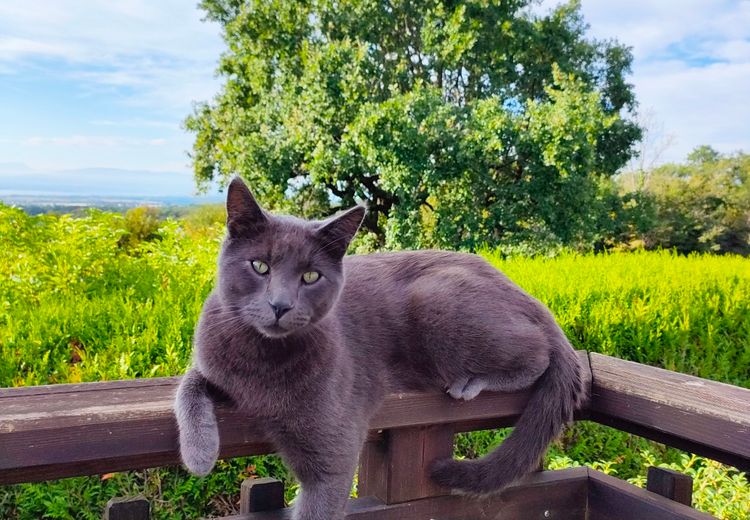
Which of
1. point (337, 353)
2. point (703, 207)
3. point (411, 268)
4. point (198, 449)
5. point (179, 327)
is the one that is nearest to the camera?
point (198, 449)

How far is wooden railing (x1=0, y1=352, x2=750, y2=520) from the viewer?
1236 mm


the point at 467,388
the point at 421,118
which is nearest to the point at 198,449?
the point at 467,388

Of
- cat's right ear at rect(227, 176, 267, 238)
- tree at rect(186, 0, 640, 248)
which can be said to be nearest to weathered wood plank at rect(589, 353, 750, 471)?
cat's right ear at rect(227, 176, 267, 238)

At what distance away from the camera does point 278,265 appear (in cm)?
142

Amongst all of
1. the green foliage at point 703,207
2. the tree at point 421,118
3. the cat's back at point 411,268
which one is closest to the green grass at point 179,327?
the cat's back at point 411,268

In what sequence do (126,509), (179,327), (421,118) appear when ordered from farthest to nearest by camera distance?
(421,118)
(179,327)
(126,509)

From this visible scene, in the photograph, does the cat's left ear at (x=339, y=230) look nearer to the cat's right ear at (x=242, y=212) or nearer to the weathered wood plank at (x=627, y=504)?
the cat's right ear at (x=242, y=212)

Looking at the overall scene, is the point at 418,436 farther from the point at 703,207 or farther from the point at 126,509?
the point at 703,207

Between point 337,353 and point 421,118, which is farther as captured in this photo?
point 421,118

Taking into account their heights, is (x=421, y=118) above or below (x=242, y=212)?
above

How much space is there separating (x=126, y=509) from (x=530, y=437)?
0.94 meters

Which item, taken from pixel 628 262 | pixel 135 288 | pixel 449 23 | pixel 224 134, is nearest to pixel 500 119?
pixel 449 23

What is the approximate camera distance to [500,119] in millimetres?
9391

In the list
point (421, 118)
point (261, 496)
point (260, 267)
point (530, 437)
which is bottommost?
point (261, 496)
